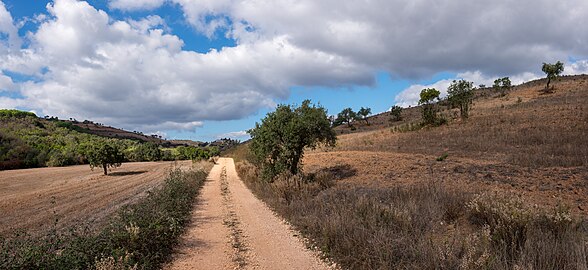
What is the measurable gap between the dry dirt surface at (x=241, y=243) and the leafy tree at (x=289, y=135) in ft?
19.5

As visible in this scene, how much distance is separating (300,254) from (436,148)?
19539 millimetres

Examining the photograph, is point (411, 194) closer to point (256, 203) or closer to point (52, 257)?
point (256, 203)

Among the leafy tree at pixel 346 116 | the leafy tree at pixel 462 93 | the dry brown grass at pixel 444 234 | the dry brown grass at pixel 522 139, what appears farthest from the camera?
the leafy tree at pixel 346 116

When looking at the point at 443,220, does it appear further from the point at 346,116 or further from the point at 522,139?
the point at 346,116

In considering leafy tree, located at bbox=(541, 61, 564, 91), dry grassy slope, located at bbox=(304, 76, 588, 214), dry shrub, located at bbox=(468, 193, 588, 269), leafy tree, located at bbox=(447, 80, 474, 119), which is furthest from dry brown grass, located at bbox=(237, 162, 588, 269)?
leafy tree, located at bbox=(541, 61, 564, 91)

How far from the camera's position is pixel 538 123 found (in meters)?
27.8

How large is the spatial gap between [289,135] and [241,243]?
10.4 m

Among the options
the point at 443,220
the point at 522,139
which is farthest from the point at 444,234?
the point at 522,139

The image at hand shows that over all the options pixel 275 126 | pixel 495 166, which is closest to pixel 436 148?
pixel 495 166

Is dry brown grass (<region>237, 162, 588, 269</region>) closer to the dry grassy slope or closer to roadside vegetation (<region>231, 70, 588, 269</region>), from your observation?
roadside vegetation (<region>231, 70, 588, 269</region>)

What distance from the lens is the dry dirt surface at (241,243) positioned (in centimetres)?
704

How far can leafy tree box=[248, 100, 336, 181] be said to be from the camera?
18.4 m

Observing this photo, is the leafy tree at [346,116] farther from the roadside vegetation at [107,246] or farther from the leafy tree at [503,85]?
the roadside vegetation at [107,246]

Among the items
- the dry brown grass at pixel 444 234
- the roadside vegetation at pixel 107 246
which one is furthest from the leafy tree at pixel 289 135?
the roadside vegetation at pixel 107 246
